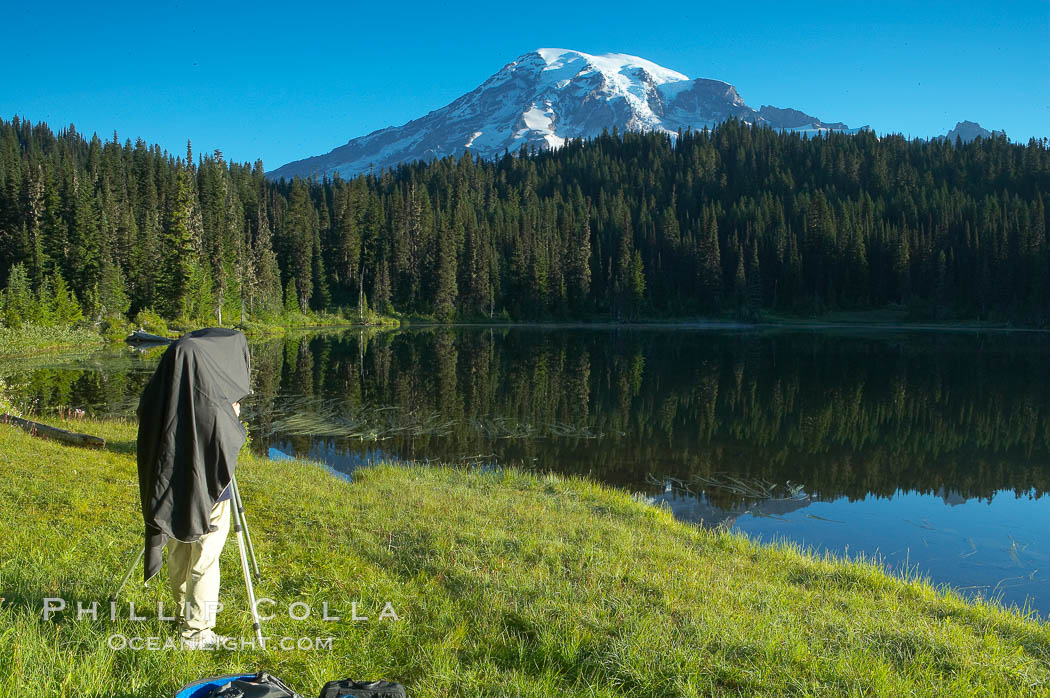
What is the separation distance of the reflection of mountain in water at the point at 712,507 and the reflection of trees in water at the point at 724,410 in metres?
1.31

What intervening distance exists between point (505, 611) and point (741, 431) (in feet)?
51.6

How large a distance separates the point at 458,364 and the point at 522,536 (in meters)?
28.2

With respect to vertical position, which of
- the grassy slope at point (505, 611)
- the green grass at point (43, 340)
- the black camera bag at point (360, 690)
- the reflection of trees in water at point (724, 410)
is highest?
the green grass at point (43, 340)

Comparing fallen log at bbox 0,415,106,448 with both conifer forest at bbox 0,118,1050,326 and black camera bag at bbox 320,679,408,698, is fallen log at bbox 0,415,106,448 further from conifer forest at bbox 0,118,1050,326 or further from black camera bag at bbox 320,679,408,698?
conifer forest at bbox 0,118,1050,326

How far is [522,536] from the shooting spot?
25.6 feet

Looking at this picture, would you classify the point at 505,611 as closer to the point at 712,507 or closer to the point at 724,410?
the point at 712,507

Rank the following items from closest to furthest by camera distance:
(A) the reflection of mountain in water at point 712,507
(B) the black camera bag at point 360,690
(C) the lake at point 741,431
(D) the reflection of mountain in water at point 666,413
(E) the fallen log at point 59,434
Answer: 1. (B) the black camera bag at point 360,690
2. (C) the lake at point 741,431
3. (A) the reflection of mountain in water at point 712,507
4. (E) the fallen log at point 59,434
5. (D) the reflection of mountain in water at point 666,413

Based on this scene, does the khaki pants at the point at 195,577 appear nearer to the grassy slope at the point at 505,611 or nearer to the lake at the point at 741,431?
the grassy slope at the point at 505,611

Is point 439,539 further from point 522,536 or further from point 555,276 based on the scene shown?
point 555,276

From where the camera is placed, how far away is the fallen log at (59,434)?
41.1ft

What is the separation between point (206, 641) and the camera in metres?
4.22

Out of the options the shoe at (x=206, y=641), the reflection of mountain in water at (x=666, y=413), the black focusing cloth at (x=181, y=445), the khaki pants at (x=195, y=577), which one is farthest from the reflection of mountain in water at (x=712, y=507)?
the black focusing cloth at (x=181, y=445)

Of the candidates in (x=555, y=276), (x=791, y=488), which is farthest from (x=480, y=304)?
(x=791, y=488)

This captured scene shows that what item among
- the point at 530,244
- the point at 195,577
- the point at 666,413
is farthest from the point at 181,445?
the point at 530,244
